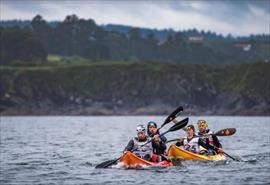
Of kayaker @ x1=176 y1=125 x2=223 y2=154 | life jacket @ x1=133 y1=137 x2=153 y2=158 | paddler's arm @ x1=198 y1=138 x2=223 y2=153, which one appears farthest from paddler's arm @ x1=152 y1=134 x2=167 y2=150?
paddler's arm @ x1=198 y1=138 x2=223 y2=153

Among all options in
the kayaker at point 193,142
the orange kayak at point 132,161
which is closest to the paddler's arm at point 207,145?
the kayaker at point 193,142

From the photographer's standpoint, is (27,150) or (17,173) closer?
(17,173)

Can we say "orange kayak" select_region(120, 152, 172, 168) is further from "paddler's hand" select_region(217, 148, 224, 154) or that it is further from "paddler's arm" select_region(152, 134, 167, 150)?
"paddler's hand" select_region(217, 148, 224, 154)

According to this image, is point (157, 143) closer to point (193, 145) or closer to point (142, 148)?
point (142, 148)

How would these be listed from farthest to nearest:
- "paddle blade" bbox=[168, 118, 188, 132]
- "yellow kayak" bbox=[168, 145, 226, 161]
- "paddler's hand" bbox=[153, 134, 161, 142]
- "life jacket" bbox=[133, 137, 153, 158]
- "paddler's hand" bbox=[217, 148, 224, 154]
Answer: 1. "paddler's hand" bbox=[217, 148, 224, 154]
2. "paddle blade" bbox=[168, 118, 188, 132]
3. "yellow kayak" bbox=[168, 145, 226, 161]
4. "life jacket" bbox=[133, 137, 153, 158]
5. "paddler's hand" bbox=[153, 134, 161, 142]

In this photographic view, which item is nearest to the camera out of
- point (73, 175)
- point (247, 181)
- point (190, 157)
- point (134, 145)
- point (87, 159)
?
point (247, 181)

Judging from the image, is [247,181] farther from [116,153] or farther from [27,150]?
[27,150]

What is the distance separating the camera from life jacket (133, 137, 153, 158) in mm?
41375

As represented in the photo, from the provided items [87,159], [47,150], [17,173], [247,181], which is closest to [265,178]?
[247,181]

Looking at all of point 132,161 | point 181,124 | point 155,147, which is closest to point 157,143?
point 155,147

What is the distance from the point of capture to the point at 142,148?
41375 mm

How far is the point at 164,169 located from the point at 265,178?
18.1ft

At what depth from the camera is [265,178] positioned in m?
37.1

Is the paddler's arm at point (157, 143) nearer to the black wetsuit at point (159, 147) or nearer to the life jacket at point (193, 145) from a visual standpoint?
the black wetsuit at point (159, 147)
